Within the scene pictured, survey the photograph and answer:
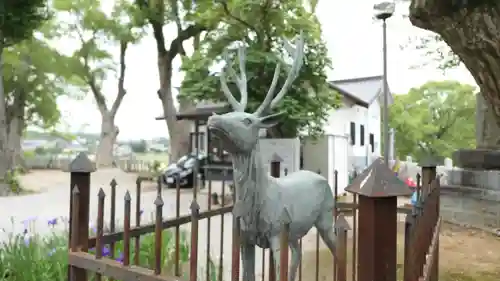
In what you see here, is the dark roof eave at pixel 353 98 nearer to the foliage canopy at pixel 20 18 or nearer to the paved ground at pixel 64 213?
the paved ground at pixel 64 213

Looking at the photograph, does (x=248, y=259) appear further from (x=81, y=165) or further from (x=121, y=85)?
(x=121, y=85)

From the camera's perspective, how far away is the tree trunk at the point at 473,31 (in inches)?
166

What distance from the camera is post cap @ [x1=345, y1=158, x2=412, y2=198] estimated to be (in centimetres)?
111

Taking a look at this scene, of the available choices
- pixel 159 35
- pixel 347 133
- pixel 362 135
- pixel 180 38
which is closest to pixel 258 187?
pixel 347 133

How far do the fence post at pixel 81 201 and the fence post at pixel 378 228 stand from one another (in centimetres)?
126

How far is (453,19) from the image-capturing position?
4.42m

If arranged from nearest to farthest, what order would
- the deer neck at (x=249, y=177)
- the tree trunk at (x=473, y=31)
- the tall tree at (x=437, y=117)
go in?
the deer neck at (x=249, y=177), the tree trunk at (x=473, y=31), the tall tree at (x=437, y=117)

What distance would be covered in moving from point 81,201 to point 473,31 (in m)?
4.36

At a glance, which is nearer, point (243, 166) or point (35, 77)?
point (243, 166)

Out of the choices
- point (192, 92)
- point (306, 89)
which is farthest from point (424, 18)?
point (192, 92)

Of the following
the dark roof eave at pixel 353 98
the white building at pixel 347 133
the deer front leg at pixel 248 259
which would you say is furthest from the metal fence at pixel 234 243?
the dark roof eave at pixel 353 98

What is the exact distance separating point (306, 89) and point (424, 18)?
5226mm

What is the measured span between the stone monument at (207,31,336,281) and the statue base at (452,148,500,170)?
5.34 metres

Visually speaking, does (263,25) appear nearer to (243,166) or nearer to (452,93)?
(243,166)
